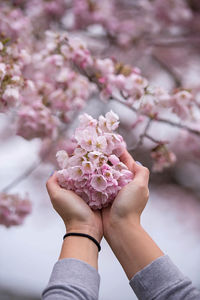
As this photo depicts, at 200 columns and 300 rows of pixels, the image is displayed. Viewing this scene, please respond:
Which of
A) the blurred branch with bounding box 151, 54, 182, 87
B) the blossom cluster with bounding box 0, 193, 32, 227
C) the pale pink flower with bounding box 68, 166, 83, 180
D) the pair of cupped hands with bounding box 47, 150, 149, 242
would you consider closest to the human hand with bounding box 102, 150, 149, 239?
the pair of cupped hands with bounding box 47, 150, 149, 242

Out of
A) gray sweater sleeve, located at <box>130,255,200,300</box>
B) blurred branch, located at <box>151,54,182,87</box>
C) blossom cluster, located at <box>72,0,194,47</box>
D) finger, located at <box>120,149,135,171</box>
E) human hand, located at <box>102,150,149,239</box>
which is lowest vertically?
gray sweater sleeve, located at <box>130,255,200,300</box>

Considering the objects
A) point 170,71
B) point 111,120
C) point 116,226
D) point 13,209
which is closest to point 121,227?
point 116,226

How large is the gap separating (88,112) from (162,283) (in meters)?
1.77

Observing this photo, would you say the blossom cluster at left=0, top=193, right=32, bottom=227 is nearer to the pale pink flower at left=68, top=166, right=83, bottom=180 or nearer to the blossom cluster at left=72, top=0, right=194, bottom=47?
the pale pink flower at left=68, top=166, right=83, bottom=180

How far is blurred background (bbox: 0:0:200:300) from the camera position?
137 centimetres

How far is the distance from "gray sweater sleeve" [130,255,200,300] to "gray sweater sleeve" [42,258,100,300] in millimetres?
86

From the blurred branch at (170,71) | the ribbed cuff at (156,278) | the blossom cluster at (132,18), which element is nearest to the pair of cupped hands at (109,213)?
the ribbed cuff at (156,278)

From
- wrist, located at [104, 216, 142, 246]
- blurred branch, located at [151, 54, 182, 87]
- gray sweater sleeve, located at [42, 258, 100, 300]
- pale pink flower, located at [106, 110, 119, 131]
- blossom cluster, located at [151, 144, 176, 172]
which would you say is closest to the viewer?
gray sweater sleeve, located at [42, 258, 100, 300]

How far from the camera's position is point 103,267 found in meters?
1.98

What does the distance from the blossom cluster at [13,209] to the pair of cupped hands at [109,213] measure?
935 millimetres

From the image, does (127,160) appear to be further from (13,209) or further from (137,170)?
(13,209)

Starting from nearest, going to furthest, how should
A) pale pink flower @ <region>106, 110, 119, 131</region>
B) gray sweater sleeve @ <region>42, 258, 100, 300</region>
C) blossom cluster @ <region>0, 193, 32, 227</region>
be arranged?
1. gray sweater sleeve @ <region>42, 258, 100, 300</region>
2. pale pink flower @ <region>106, 110, 119, 131</region>
3. blossom cluster @ <region>0, 193, 32, 227</region>

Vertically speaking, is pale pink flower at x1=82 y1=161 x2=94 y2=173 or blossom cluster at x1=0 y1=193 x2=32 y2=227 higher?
blossom cluster at x1=0 y1=193 x2=32 y2=227

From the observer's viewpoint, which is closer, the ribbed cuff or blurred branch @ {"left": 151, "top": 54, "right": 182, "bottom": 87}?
the ribbed cuff
